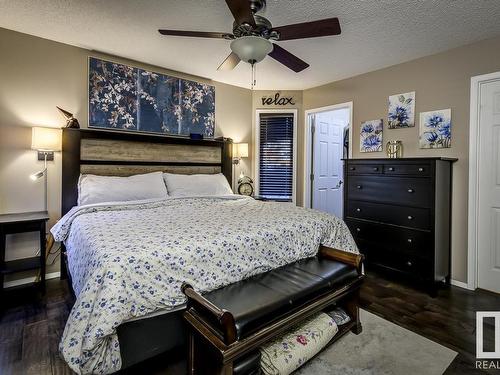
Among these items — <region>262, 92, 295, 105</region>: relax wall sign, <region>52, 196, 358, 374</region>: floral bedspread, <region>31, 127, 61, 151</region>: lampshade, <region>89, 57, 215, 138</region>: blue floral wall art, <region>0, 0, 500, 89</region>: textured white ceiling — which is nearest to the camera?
<region>52, 196, 358, 374</region>: floral bedspread

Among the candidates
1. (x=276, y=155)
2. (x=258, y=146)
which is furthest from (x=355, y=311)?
(x=258, y=146)

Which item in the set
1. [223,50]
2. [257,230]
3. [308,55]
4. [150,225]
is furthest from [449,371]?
[223,50]

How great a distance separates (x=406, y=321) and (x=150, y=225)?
2146mm

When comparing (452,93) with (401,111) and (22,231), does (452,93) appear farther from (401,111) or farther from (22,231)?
(22,231)

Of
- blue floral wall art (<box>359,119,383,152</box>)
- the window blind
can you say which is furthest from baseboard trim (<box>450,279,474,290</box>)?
the window blind

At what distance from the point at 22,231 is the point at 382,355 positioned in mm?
3090

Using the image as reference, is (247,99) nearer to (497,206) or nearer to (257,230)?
(257,230)

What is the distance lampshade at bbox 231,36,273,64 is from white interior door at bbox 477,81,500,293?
2.38m

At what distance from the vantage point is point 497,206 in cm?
271

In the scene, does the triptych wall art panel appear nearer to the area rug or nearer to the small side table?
the area rug

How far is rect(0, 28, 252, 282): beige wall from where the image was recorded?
272 centimetres

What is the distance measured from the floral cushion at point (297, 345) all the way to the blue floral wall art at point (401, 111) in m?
2.56

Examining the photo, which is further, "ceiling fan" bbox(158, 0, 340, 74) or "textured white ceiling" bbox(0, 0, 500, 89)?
"textured white ceiling" bbox(0, 0, 500, 89)

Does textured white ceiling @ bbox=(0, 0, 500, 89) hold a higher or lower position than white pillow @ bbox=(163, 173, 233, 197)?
higher
